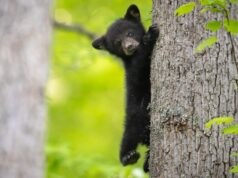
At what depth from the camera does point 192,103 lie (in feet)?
14.0

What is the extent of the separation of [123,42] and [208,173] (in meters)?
2.55

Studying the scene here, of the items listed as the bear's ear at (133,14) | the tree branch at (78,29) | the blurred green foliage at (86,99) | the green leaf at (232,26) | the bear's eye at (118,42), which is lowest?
the blurred green foliage at (86,99)

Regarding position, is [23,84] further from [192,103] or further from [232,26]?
[232,26]

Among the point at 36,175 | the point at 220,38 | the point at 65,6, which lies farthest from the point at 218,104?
the point at 65,6

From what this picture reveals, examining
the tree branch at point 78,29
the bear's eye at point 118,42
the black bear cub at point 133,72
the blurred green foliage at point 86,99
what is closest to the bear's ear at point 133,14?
the black bear cub at point 133,72

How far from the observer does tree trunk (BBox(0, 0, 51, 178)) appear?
19.5 ft

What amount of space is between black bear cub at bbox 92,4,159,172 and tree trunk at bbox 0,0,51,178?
784 mm

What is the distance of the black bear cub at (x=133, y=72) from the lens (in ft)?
18.6

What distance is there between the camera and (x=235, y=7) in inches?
170

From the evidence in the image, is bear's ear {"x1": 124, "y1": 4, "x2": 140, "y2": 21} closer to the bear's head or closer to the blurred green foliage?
the bear's head

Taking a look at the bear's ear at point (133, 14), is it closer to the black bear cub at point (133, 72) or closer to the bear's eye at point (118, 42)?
the black bear cub at point (133, 72)

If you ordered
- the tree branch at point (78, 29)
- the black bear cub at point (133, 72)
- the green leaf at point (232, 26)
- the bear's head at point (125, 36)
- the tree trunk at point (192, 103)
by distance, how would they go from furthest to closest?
the tree branch at point (78, 29) < the bear's head at point (125, 36) < the black bear cub at point (133, 72) < the tree trunk at point (192, 103) < the green leaf at point (232, 26)

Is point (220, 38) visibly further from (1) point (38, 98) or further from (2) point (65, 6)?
(2) point (65, 6)

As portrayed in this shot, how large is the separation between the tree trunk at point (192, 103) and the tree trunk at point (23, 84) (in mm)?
1826
